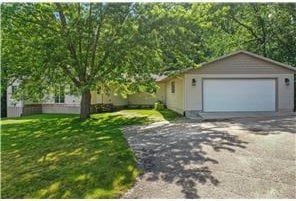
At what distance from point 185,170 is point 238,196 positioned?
1629 mm

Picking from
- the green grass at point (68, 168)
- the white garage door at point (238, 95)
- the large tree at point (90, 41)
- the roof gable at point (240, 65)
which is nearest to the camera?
the green grass at point (68, 168)

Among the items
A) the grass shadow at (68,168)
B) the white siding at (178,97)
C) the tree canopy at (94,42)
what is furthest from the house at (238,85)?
the grass shadow at (68,168)

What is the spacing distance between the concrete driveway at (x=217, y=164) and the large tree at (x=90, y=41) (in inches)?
235

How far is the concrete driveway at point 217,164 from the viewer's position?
227 inches

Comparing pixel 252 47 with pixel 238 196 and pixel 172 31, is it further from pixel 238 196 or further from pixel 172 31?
pixel 238 196

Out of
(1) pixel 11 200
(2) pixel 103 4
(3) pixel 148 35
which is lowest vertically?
(1) pixel 11 200

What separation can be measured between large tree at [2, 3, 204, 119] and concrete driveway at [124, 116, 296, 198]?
598 cm

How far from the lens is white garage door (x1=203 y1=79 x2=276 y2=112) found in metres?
19.0

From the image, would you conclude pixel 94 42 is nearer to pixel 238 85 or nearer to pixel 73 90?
pixel 73 90

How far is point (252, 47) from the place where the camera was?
28594mm

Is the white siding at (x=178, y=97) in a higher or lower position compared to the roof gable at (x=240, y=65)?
lower

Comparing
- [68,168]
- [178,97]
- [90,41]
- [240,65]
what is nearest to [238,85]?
[240,65]

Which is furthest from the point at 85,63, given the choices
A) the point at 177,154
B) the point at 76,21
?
the point at 177,154

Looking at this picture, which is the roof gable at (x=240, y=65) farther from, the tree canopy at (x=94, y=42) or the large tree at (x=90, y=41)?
the large tree at (x=90, y=41)
